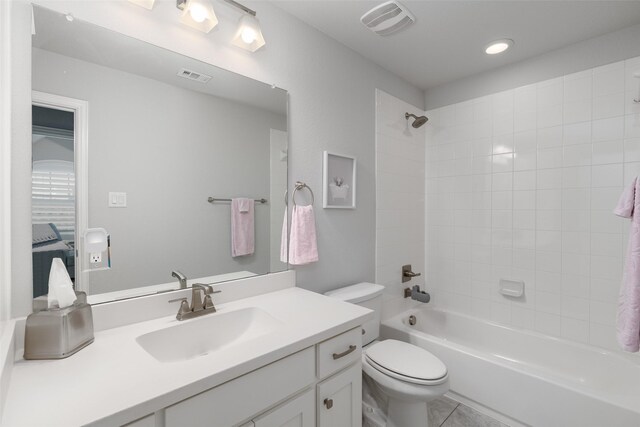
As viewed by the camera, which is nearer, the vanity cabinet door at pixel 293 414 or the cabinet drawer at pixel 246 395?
the cabinet drawer at pixel 246 395

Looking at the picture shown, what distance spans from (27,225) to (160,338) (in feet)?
1.89

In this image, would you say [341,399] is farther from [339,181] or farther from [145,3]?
[145,3]

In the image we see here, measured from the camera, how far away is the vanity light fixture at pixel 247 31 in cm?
139

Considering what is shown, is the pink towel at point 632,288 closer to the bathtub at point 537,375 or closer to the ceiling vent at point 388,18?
the bathtub at point 537,375

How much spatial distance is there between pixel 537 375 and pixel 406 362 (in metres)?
0.75

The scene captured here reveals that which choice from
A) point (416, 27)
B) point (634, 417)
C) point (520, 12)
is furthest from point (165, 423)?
point (520, 12)

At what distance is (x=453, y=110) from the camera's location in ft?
8.43

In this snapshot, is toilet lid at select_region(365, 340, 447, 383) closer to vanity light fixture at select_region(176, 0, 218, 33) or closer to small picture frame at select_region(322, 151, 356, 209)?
small picture frame at select_region(322, 151, 356, 209)

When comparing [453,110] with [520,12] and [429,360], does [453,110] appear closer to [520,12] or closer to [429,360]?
[520,12]

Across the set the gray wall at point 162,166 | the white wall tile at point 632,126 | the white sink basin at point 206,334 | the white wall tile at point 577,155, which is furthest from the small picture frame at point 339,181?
the white wall tile at point 632,126

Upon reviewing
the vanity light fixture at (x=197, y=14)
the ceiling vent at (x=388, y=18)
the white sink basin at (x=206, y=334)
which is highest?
the ceiling vent at (x=388, y=18)

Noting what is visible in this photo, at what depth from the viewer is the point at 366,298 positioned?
1.85 meters

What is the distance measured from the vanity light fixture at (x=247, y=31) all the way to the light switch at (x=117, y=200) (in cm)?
90

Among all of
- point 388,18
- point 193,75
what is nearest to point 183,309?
point 193,75
